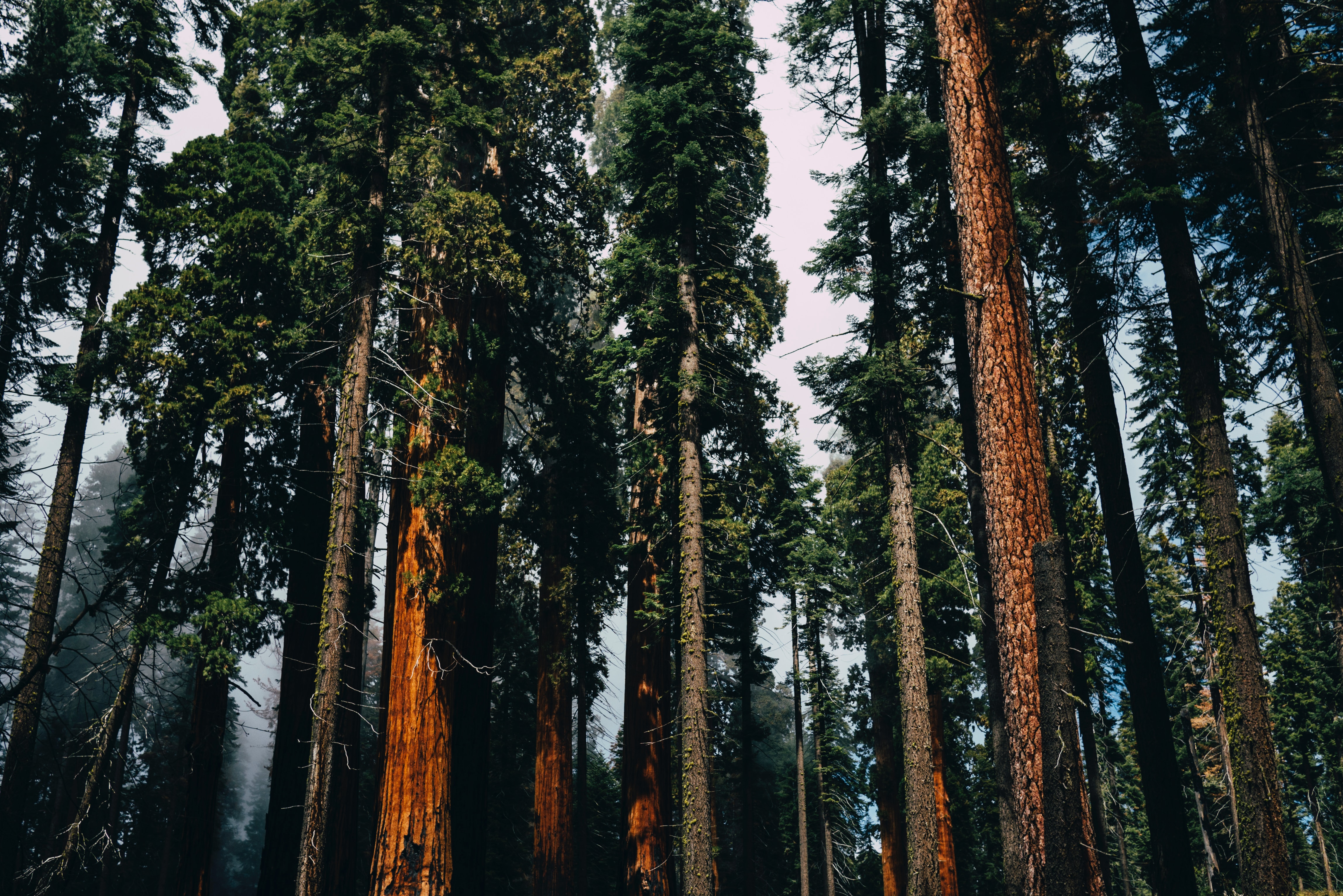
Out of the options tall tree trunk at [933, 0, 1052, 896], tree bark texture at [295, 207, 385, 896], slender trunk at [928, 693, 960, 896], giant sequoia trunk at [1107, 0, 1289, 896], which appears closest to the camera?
tall tree trunk at [933, 0, 1052, 896]

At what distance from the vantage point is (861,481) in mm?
21141

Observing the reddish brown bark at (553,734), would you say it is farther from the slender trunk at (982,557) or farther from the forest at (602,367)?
the slender trunk at (982,557)

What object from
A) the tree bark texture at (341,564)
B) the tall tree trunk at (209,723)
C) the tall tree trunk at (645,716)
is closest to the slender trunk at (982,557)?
the tall tree trunk at (645,716)

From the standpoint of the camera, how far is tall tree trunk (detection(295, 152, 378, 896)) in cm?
710

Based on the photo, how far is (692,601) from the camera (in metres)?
9.62

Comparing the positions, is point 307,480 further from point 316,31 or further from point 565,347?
point 316,31

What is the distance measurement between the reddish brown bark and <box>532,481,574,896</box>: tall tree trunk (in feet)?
0.03

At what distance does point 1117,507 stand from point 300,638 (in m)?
13.6

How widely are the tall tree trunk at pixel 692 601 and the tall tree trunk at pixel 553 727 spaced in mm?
3728

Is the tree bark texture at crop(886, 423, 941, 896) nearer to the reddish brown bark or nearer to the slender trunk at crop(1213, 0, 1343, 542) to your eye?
the slender trunk at crop(1213, 0, 1343, 542)

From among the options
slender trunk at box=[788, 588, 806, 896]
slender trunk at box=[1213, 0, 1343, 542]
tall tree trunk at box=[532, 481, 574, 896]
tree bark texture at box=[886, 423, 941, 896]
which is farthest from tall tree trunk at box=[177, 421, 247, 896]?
slender trunk at box=[1213, 0, 1343, 542]

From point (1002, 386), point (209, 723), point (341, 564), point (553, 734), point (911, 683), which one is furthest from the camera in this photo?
point (553, 734)

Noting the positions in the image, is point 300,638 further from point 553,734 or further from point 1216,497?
point 1216,497

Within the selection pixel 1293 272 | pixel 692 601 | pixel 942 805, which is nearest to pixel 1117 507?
pixel 1293 272
